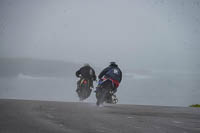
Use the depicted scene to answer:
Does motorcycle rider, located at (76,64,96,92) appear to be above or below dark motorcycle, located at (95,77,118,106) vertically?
above

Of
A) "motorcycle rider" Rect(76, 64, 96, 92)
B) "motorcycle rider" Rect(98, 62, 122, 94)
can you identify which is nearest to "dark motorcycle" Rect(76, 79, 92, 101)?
"motorcycle rider" Rect(76, 64, 96, 92)

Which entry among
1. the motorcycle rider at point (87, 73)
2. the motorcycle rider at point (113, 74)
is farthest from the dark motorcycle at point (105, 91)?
the motorcycle rider at point (87, 73)

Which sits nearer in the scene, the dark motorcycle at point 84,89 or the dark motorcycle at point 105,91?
the dark motorcycle at point 105,91

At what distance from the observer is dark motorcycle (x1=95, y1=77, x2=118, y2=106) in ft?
52.0

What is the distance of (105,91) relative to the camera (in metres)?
15.9

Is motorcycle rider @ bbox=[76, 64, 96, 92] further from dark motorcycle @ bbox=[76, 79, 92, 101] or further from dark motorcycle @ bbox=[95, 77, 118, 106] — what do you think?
dark motorcycle @ bbox=[95, 77, 118, 106]

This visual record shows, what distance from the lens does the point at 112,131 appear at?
18.6 feet

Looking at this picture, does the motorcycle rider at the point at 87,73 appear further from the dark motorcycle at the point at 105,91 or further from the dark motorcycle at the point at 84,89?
the dark motorcycle at the point at 105,91

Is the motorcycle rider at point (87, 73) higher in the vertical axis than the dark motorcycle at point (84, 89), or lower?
higher

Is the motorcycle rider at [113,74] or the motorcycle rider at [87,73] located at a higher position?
the motorcycle rider at [87,73]

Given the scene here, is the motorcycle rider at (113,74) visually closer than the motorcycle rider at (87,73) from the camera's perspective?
Yes

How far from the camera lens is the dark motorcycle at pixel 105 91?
52.0ft

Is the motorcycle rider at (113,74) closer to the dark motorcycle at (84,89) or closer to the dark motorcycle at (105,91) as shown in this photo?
the dark motorcycle at (105,91)

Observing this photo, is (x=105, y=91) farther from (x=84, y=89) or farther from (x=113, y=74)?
(x=84, y=89)
